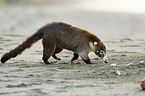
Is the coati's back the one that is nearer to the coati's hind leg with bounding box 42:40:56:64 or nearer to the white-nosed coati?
the white-nosed coati

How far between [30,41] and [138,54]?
3174mm

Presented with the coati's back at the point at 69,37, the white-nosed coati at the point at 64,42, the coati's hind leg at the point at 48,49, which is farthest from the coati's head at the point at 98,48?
the coati's hind leg at the point at 48,49

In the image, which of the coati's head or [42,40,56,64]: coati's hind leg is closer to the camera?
[42,40,56,64]: coati's hind leg

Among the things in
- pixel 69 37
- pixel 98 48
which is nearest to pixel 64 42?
pixel 69 37

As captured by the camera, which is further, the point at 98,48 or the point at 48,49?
the point at 98,48

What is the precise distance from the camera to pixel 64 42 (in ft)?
29.9

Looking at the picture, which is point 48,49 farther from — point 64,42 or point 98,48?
point 98,48

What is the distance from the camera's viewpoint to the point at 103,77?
719 centimetres

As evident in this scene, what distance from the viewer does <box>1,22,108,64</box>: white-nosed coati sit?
9.00 meters

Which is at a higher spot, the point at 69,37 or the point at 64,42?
the point at 69,37

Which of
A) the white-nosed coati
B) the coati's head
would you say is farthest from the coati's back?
the coati's head

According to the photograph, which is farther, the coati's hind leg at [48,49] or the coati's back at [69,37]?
the coati's back at [69,37]

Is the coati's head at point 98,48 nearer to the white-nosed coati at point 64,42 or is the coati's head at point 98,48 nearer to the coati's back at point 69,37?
the white-nosed coati at point 64,42

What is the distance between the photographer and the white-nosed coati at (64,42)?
A: 900cm
